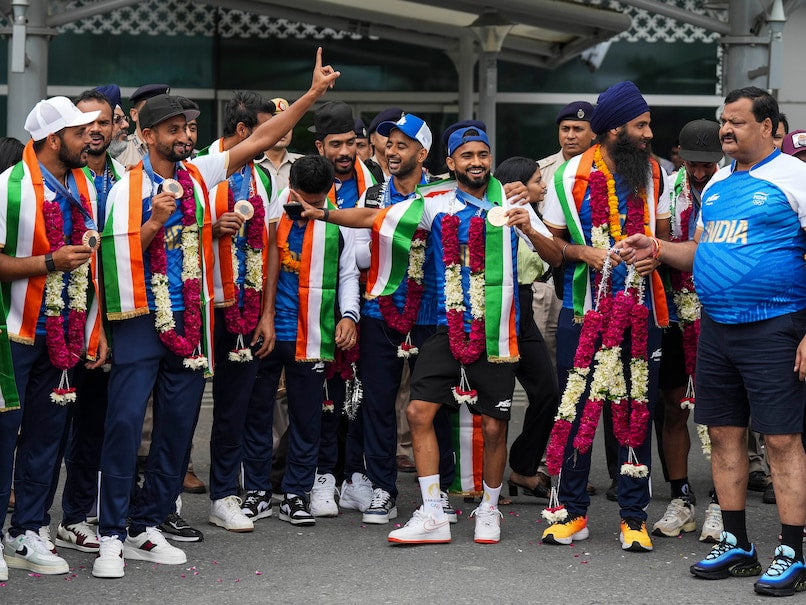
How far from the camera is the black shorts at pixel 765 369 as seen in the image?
662 cm

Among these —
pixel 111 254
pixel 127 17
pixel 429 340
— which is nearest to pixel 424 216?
pixel 429 340

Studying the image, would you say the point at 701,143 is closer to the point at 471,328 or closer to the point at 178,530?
the point at 471,328

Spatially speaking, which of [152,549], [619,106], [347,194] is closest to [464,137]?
[619,106]

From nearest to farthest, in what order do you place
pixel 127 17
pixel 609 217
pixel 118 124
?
pixel 609 217
pixel 118 124
pixel 127 17

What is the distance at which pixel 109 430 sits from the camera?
22.6 ft

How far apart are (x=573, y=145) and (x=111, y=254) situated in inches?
142

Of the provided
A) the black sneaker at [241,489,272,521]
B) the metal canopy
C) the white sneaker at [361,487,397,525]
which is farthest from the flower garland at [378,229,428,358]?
the metal canopy

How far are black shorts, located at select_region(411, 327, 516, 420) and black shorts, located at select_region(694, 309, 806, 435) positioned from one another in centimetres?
118

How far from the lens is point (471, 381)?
7.48 meters

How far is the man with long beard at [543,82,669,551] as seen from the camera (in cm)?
723

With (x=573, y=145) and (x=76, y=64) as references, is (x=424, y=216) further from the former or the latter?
(x=76, y=64)

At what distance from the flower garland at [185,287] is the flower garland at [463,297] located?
1.35m

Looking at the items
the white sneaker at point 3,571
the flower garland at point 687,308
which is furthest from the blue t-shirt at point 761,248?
the white sneaker at point 3,571

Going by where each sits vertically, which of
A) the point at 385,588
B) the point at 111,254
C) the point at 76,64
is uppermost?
the point at 76,64
